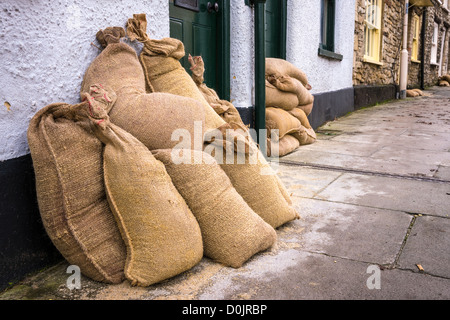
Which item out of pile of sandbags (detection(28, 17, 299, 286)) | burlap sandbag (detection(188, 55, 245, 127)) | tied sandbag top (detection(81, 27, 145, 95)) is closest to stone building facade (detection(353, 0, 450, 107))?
burlap sandbag (detection(188, 55, 245, 127))

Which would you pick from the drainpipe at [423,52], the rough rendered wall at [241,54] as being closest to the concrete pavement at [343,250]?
the rough rendered wall at [241,54]

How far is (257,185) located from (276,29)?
3.55 m

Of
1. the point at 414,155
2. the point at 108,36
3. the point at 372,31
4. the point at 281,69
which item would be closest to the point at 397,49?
the point at 372,31

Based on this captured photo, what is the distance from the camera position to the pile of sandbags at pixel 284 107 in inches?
168

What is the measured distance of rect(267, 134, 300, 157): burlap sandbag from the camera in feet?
13.6

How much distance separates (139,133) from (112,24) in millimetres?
816

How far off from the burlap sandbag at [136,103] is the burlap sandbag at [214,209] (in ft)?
0.50

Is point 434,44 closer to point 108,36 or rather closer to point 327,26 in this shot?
point 327,26

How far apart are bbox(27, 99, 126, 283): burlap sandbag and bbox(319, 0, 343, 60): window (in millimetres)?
5794

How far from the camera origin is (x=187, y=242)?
1.75 metres

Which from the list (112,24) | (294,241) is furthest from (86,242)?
(112,24)

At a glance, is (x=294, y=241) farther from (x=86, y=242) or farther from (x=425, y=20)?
(x=425, y=20)

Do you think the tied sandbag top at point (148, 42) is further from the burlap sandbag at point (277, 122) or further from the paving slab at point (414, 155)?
the paving slab at point (414, 155)

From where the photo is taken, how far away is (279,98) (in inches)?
175
